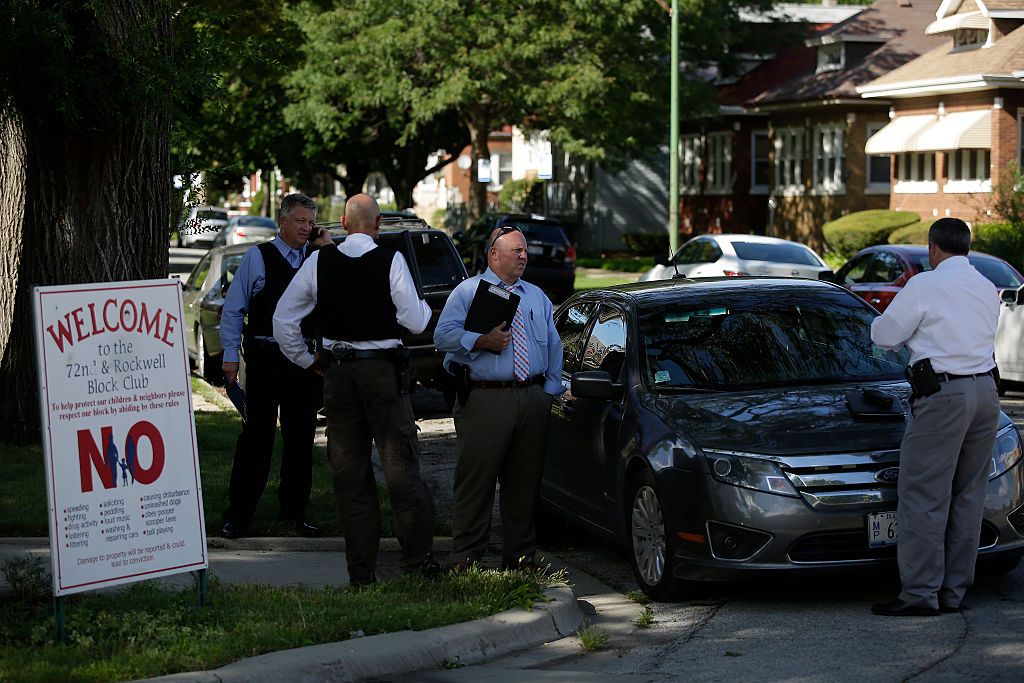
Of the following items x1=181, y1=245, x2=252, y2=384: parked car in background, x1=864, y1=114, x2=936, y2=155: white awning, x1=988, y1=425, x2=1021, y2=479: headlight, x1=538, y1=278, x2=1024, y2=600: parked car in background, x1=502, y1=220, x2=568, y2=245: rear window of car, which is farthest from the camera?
x1=864, y1=114, x2=936, y2=155: white awning

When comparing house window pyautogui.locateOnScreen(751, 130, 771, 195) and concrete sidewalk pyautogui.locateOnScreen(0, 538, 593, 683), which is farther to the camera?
house window pyautogui.locateOnScreen(751, 130, 771, 195)

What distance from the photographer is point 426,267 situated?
15688 millimetres

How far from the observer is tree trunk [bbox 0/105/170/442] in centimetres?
1080

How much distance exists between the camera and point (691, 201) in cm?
5362

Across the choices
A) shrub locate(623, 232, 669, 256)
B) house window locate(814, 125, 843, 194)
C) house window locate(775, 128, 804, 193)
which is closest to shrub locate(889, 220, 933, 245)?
house window locate(814, 125, 843, 194)

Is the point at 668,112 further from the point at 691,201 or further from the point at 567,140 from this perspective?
the point at 691,201

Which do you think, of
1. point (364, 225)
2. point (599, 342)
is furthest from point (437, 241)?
point (364, 225)

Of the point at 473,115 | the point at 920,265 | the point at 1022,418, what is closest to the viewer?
the point at 1022,418

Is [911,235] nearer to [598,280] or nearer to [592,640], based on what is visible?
[598,280]

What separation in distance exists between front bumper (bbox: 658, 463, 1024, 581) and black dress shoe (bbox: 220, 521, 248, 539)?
2.92 m

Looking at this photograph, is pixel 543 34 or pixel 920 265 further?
pixel 543 34

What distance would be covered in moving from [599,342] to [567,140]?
99.4 ft

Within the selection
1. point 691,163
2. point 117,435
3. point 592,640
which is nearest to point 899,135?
point 691,163

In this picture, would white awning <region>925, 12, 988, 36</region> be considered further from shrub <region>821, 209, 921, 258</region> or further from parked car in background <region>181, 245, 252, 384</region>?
parked car in background <region>181, 245, 252, 384</region>
